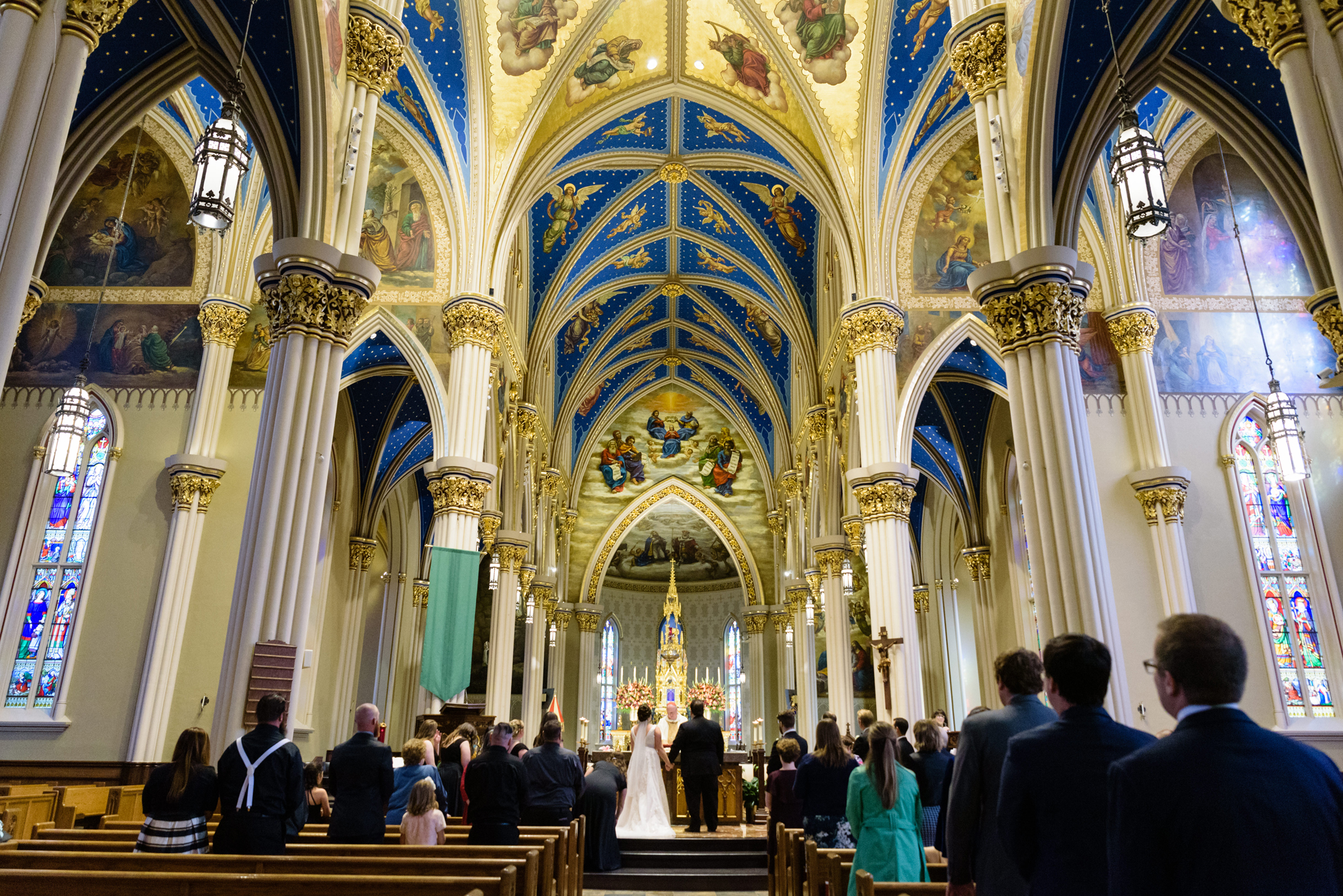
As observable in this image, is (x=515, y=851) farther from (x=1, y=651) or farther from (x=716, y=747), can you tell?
(x=1, y=651)

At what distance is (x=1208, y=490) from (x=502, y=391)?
39.6 ft

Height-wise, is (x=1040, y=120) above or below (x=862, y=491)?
above

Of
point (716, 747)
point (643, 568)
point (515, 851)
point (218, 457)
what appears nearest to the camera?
point (515, 851)

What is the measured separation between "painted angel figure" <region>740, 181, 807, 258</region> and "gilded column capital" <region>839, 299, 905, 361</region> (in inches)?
210

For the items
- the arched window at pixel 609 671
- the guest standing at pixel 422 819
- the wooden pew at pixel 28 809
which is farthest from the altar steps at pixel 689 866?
the arched window at pixel 609 671

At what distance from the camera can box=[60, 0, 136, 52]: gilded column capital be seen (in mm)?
5137

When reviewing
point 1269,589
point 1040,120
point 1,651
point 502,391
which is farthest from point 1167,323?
point 1,651

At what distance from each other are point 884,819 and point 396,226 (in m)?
12.3

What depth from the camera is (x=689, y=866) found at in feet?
33.0

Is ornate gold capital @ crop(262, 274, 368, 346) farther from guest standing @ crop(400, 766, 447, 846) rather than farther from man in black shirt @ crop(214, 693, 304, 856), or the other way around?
man in black shirt @ crop(214, 693, 304, 856)

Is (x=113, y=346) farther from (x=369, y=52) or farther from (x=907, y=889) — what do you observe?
(x=907, y=889)

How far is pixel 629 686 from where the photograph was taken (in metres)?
22.1

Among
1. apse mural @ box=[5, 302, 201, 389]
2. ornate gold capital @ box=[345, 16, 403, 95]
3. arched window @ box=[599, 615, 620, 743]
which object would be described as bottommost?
arched window @ box=[599, 615, 620, 743]

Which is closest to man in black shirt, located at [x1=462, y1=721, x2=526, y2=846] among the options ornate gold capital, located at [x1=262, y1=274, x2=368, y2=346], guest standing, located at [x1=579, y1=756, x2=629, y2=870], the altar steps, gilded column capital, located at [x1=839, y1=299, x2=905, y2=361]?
guest standing, located at [x1=579, y1=756, x2=629, y2=870]
